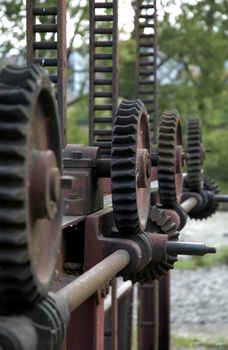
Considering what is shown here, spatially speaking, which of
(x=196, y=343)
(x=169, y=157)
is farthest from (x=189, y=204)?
(x=196, y=343)

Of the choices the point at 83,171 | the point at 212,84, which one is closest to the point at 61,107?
the point at 83,171

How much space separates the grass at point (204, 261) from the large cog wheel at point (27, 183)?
11.6 metres

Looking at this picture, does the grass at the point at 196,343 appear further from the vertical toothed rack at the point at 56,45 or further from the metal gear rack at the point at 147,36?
the vertical toothed rack at the point at 56,45

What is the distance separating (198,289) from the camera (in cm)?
1136

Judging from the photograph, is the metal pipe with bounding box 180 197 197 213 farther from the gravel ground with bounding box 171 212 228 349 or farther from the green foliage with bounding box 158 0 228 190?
the green foliage with bounding box 158 0 228 190

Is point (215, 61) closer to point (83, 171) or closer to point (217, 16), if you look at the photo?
point (217, 16)

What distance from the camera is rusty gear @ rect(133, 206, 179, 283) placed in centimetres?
300

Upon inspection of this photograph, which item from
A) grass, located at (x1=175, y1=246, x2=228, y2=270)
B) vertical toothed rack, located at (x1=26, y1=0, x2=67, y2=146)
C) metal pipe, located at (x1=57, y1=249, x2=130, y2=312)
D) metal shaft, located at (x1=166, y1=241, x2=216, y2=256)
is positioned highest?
vertical toothed rack, located at (x1=26, y1=0, x2=67, y2=146)

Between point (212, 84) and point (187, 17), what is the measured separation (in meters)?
3.94

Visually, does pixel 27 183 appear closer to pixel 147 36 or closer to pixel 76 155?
pixel 76 155

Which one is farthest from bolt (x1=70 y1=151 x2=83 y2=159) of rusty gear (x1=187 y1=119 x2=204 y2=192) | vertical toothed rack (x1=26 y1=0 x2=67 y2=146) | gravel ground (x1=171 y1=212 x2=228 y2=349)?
gravel ground (x1=171 y1=212 x2=228 y2=349)

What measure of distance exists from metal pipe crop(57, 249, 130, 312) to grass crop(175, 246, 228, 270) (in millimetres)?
10948

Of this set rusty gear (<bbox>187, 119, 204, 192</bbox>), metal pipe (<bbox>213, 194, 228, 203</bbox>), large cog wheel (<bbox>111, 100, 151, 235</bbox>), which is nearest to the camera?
large cog wheel (<bbox>111, 100, 151, 235</bbox>)

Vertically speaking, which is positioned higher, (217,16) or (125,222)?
(217,16)
